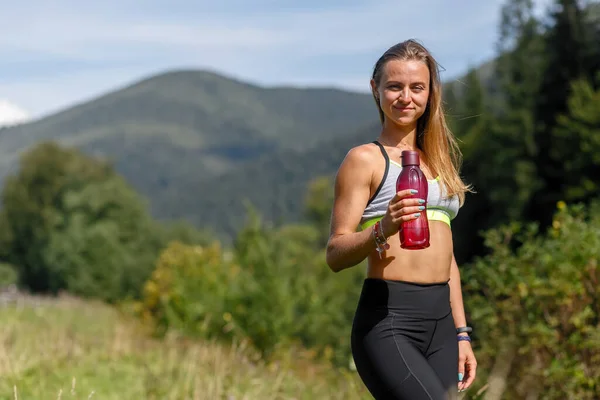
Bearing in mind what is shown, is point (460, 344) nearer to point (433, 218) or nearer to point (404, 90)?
point (433, 218)

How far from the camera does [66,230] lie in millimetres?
50250

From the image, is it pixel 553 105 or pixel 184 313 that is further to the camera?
pixel 553 105

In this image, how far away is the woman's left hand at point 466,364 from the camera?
3.49 m

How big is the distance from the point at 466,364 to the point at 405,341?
0.52m

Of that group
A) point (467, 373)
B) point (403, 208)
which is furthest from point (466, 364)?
point (403, 208)

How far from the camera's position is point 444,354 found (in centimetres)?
331

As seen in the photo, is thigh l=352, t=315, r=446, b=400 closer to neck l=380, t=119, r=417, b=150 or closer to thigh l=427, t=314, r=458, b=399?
thigh l=427, t=314, r=458, b=399

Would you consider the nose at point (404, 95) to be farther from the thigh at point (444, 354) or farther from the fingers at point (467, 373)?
the fingers at point (467, 373)

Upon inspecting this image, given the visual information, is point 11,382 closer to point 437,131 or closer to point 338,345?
point 437,131

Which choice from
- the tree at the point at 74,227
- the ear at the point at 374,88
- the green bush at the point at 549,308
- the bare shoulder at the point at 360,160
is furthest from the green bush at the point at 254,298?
the tree at the point at 74,227

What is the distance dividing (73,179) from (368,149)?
5622cm

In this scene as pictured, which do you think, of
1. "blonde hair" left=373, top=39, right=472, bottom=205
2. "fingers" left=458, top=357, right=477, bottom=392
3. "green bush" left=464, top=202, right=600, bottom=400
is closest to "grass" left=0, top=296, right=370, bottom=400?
"green bush" left=464, top=202, right=600, bottom=400

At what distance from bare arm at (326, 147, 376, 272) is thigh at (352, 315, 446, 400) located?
268mm

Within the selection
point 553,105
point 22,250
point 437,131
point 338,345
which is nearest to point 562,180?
point 553,105
